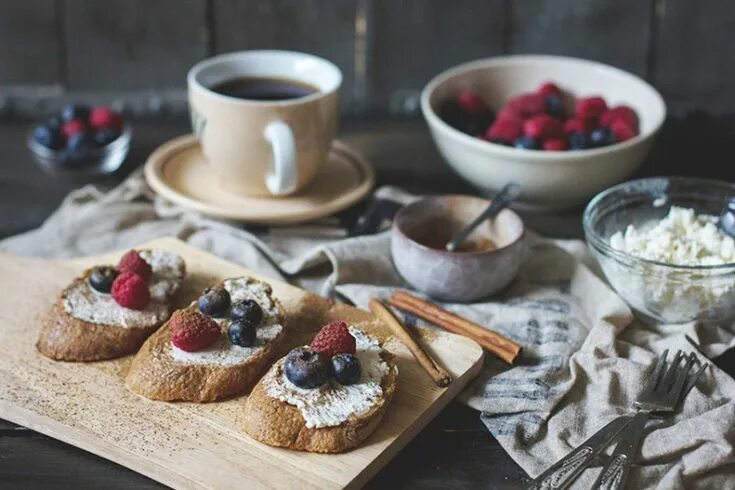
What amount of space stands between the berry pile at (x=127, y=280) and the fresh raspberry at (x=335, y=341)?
0.28 metres

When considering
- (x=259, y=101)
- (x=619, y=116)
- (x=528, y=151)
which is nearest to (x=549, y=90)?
(x=619, y=116)

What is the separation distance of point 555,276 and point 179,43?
3.58 feet

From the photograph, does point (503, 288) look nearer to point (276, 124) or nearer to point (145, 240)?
point (276, 124)

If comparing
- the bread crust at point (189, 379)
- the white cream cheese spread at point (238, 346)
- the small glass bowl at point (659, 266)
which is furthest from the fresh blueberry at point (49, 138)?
the small glass bowl at point (659, 266)

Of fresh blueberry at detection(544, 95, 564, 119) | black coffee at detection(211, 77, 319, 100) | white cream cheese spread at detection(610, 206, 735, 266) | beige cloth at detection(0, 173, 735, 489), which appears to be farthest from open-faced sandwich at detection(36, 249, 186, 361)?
fresh blueberry at detection(544, 95, 564, 119)

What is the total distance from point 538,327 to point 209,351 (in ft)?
1.58

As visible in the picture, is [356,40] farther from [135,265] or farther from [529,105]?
[135,265]

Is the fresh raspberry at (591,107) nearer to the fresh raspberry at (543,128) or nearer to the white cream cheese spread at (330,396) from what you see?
the fresh raspberry at (543,128)

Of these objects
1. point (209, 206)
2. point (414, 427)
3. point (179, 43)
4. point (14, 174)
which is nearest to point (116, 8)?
point (179, 43)

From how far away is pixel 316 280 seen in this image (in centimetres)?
168

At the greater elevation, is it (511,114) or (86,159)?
(511,114)

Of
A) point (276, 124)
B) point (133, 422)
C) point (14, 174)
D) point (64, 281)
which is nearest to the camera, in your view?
point (133, 422)

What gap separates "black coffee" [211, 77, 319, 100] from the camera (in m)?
1.89

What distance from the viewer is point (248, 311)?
55.2 inches
